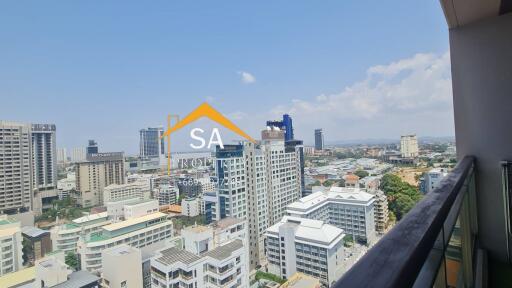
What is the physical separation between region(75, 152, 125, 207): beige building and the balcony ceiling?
1814 centimetres

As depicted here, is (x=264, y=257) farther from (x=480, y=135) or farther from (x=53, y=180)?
(x=480, y=135)

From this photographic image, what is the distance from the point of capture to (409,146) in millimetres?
14625

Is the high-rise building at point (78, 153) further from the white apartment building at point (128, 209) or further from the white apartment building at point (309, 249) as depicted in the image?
the white apartment building at point (309, 249)

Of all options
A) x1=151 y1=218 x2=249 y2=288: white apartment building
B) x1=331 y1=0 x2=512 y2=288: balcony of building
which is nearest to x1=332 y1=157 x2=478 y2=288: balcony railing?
x1=331 y1=0 x2=512 y2=288: balcony of building

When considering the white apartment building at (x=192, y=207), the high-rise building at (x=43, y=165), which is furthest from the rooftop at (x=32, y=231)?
the white apartment building at (x=192, y=207)

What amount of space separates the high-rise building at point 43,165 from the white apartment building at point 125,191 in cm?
490

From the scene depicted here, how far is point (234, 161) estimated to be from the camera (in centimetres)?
1284

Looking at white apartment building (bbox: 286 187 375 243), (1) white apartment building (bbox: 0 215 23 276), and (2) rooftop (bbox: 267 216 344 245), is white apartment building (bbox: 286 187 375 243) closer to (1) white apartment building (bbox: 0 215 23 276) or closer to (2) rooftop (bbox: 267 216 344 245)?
(2) rooftop (bbox: 267 216 344 245)

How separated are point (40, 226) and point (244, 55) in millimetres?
16144

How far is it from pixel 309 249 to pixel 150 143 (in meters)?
26.4

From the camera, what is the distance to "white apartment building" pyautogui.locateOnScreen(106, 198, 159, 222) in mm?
14016

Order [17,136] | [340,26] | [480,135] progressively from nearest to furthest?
1. [480,135]
2. [340,26]
3. [17,136]

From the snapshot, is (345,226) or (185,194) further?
(185,194)

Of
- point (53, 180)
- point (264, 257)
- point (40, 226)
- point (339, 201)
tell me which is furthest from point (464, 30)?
point (53, 180)
